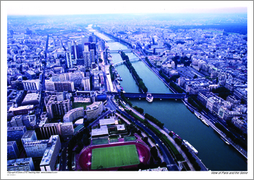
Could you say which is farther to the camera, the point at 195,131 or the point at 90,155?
the point at 195,131

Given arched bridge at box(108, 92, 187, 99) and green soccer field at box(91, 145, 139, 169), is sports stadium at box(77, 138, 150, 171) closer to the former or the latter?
→ green soccer field at box(91, 145, 139, 169)

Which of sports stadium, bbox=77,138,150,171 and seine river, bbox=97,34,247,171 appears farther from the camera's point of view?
seine river, bbox=97,34,247,171

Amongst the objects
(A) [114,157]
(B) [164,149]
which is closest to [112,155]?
(A) [114,157]

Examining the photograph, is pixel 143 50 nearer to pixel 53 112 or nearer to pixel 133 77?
pixel 133 77

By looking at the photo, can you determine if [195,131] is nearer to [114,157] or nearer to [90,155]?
[114,157]

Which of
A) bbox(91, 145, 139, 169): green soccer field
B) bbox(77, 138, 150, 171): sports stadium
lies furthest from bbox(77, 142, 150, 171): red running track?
bbox(91, 145, 139, 169): green soccer field
